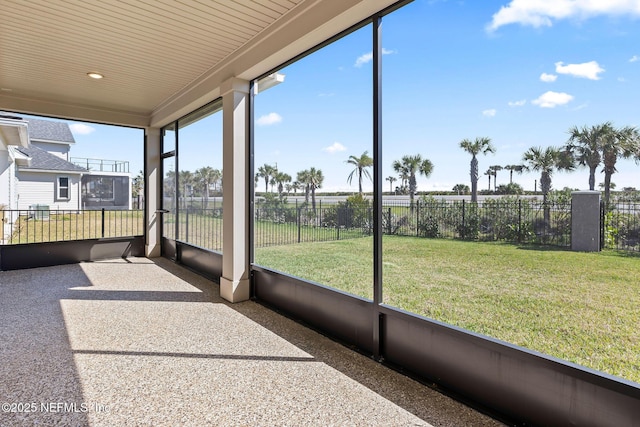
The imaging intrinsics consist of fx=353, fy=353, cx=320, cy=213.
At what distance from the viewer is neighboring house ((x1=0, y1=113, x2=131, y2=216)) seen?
721 cm

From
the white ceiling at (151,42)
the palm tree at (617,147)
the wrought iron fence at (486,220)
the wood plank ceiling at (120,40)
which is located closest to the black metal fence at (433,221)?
the wrought iron fence at (486,220)

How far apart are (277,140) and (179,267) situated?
2555 mm

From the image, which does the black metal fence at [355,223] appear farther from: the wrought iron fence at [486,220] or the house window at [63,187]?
the house window at [63,187]

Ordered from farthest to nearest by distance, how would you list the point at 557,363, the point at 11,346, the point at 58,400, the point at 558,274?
the point at 558,274 < the point at 11,346 < the point at 58,400 < the point at 557,363

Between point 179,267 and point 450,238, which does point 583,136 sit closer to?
point 450,238

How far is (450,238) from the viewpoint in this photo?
4148 mm

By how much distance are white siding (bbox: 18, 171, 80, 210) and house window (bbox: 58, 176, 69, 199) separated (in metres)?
0.07

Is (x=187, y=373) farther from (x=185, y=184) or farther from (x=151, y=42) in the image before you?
(x=185, y=184)

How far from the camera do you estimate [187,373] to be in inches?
87.7

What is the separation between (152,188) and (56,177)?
4.03 meters

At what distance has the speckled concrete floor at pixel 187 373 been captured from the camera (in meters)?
1.78

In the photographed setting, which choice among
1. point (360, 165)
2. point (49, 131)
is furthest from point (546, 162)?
point (49, 131)

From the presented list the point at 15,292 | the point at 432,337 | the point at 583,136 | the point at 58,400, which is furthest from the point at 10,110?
the point at 583,136

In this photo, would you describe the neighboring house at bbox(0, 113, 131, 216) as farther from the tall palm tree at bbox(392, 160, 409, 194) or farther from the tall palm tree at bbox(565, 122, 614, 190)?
the tall palm tree at bbox(565, 122, 614, 190)
